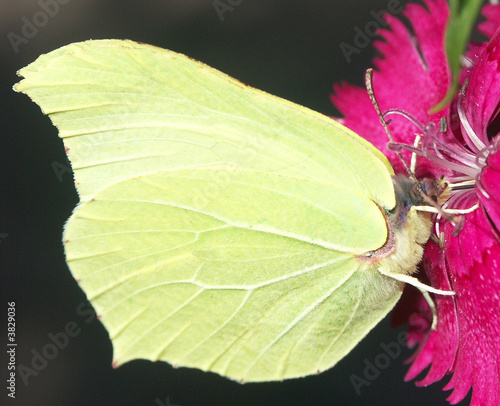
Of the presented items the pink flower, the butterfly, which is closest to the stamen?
the pink flower

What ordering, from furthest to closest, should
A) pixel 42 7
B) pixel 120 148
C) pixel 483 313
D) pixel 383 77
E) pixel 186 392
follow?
pixel 42 7 < pixel 186 392 < pixel 383 77 < pixel 120 148 < pixel 483 313

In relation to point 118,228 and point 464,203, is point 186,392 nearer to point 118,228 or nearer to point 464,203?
point 118,228

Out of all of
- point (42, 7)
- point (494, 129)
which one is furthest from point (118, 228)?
point (42, 7)

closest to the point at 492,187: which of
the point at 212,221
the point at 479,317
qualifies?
the point at 479,317

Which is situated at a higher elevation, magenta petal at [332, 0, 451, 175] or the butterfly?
magenta petal at [332, 0, 451, 175]

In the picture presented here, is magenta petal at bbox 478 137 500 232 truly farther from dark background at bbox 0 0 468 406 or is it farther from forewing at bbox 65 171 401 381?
dark background at bbox 0 0 468 406

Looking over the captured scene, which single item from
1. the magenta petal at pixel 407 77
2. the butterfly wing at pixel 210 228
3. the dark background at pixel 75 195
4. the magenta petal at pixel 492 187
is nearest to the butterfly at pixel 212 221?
the butterfly wing at pixel 210 228

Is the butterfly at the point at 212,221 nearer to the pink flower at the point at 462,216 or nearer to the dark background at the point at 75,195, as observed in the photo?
the pink flower at the point at 462,216
